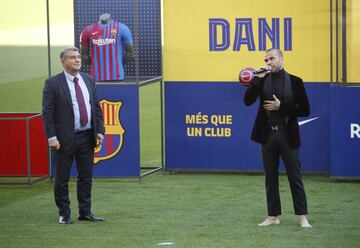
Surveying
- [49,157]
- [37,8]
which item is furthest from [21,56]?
[49,157]

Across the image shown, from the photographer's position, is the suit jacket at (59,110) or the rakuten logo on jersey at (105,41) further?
the rakuten logo on jersey at (105,41)

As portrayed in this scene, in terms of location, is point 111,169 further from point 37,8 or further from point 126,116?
point 37,8

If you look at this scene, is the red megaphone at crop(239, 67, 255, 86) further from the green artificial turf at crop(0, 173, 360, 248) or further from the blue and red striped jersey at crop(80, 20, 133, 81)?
the blue and red striped jersey at crop(80, 20, 133, 81)

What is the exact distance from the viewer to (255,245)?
31.7ft

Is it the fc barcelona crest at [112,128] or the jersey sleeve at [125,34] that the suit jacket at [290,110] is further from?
the jersey sleeve at [125,34]

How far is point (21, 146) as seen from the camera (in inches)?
541

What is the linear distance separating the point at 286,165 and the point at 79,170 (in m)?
2.26

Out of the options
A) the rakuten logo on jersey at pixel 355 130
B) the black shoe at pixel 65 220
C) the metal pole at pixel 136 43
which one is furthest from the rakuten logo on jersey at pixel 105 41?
the black shoe at pixel 65 220

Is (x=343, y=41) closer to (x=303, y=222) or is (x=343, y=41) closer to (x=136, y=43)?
(x=136, y=43)

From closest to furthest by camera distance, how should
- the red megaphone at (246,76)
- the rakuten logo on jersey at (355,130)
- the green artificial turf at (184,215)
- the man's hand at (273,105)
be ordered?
the green artificial turf at (184,215)
the man's hand at (273,105)
the rakuten logo on jersey at (355,130)
the red megaphone at (246,76)

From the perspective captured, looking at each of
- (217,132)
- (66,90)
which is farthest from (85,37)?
(66,90)

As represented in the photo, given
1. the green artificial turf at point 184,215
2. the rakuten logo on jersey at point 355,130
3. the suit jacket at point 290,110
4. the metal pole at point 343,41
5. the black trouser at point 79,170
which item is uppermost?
the metal pole at point 343,41

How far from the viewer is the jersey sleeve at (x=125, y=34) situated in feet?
45.2

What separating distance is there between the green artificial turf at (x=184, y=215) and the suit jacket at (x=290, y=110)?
954 millimetres
